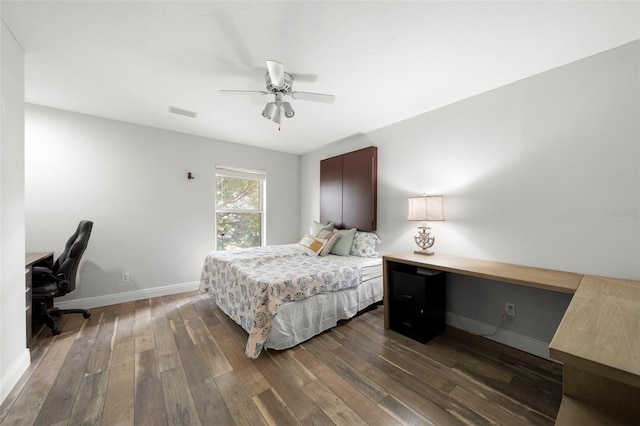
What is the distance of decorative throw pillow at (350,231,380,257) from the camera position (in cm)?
326

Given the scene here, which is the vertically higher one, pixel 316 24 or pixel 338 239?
pixel 316 24

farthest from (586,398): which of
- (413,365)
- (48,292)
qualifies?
(48,292)

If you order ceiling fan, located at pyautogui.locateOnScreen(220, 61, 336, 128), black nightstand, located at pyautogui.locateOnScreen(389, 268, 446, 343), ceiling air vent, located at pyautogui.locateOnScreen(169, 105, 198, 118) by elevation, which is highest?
ceiling air vent, located at pyautogui.locateOnScreen(169, 105, 198, 118)

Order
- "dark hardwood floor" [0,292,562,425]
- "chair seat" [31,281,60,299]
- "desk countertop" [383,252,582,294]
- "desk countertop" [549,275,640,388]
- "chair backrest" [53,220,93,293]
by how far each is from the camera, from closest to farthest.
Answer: "desk countertop" [549,275,640,388] < "dark hardwood floor" [0,292,562,425] < "desk countertop" [383,252,582,294] < "chair seat" [31,281,60,299] < "chair backrest" [53,220,93,293]

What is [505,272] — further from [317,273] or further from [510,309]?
[317,273]

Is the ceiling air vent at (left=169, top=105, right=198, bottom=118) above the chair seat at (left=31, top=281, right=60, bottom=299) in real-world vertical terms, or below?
above

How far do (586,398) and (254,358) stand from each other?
6.45 feet

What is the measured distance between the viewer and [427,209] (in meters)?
2.53

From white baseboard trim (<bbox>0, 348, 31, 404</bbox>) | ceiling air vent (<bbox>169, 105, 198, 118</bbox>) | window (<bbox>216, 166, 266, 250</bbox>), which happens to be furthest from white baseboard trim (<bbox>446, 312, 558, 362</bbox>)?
ceiling air vent (<bbox>169, 105, 198, 118</bbox>)

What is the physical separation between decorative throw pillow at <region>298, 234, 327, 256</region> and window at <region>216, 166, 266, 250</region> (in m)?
1.35

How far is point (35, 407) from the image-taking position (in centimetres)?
145

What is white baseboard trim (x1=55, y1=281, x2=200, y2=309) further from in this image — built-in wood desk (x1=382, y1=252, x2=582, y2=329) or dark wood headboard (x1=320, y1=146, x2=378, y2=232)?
built-in wood desk (x1=382, y1=252, x2=582, y2=329)

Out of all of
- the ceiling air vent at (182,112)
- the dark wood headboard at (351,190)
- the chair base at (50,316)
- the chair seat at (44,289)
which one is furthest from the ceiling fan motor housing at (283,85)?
the chair base at (50,316)

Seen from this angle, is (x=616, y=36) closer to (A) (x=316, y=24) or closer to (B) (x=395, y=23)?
(B) (x=395, y=23)
